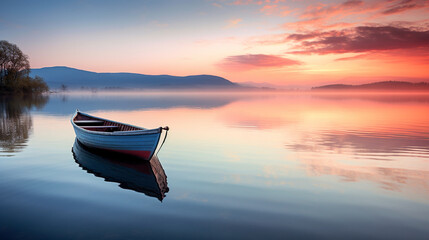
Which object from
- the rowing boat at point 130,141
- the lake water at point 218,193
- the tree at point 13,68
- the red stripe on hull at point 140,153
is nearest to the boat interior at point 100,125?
the lake water at point 218,193

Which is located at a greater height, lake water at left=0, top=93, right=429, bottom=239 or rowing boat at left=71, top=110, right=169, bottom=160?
rowing boat at left=71, top=110, right=169, bottom=160

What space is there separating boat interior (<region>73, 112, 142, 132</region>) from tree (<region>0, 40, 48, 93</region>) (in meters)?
66.3

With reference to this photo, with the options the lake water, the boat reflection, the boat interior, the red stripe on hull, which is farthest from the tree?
the red stripe on hull

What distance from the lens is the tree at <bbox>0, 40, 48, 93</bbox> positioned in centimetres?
6987

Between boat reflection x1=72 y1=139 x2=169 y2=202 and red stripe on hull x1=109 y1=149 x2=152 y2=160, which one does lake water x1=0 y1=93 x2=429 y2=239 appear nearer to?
boat reflection x1=72 y1=139 x2=169 y2=202

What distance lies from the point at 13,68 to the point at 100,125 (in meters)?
71.8

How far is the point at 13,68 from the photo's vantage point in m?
72.1

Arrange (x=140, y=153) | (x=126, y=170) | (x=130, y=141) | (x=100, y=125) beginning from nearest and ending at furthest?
1. (x=126, y=170)
2. (x=130, y=141)
3. (x=140, y=153)
4. (x=100, y=125)

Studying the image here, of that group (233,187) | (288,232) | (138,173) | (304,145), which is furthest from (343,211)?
(304,145)

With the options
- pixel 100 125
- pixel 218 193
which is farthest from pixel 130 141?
pixel 100 125

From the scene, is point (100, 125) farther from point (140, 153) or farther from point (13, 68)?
point (13, 68)

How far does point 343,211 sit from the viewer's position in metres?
7.69

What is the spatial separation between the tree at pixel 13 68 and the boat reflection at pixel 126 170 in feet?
245

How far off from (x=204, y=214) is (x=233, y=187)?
2.34 m
